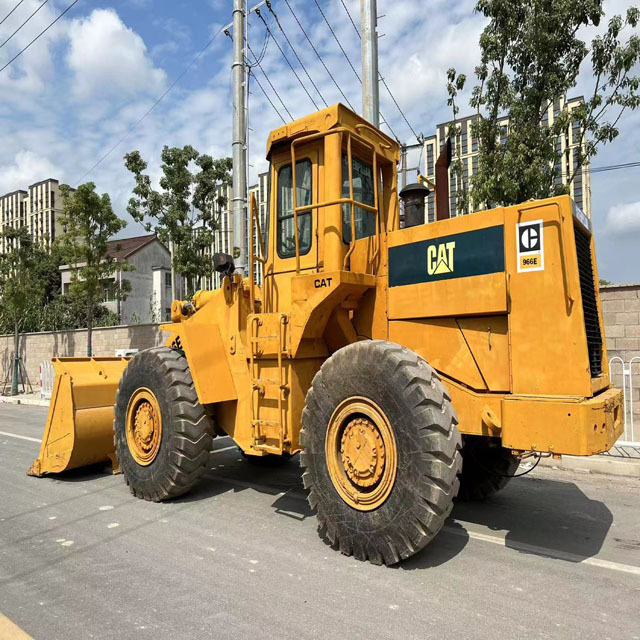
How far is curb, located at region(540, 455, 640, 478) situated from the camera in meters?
6.39

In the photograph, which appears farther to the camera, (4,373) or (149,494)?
(4,373)

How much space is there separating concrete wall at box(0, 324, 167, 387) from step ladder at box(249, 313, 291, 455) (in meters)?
11.4

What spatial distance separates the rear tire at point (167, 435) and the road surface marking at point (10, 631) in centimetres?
211

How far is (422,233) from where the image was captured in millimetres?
4301

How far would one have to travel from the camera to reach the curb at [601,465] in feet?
21.0

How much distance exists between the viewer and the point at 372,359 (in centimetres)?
388

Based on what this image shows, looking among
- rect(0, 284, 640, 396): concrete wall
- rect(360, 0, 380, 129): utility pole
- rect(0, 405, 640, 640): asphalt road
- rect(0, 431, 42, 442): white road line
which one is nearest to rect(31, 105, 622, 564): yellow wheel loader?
rect(0, 405, 640, 640): asphalt road

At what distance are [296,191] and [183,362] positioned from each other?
2.08m

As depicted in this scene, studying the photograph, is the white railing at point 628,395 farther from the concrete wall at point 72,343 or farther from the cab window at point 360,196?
the concrete wall at point 72,343

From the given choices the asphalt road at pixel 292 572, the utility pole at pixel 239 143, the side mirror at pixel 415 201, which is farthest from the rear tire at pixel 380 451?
the utility pole at pixel 239 143

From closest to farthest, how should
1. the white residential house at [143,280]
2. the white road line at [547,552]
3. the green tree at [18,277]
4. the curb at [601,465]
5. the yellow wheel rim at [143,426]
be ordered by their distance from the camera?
the white road line at [547,552] → the yellow wheel rim at [143,426] → the curb at [601,465] → the green tree at [18,277] → the white residential house at [143,280]

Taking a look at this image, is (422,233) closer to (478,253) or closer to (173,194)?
(478,253)

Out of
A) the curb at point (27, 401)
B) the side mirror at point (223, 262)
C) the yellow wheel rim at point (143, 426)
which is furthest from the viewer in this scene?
the curb at point (27, 401)

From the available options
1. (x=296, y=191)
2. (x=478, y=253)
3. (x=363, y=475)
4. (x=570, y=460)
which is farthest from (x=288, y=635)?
(x=570, y=460)
